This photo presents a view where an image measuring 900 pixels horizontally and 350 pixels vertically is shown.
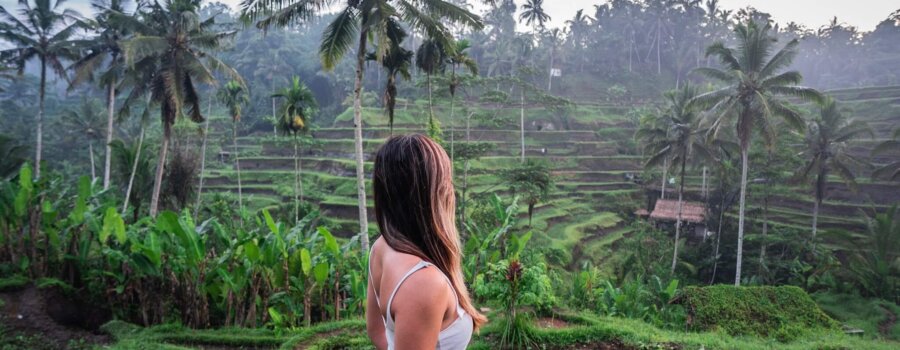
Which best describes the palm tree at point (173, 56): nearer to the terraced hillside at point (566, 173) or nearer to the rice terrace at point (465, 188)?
the rice terrace at point (465, 188)

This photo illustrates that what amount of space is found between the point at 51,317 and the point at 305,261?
9.92ft

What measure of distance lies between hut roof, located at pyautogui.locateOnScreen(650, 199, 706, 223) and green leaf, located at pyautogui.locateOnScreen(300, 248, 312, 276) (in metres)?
19.0

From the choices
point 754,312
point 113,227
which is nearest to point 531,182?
point 754,312

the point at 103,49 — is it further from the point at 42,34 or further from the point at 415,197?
the point at 415,197

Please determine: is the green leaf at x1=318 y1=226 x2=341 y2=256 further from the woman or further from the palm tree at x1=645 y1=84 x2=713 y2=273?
the palm tree at x1=645 y1=84 x2=713 y2=273

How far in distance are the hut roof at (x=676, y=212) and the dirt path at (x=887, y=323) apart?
763 centimetres

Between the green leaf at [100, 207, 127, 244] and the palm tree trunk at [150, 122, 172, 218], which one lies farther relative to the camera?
the palm tree trunk at [150, 122, 172, 218]

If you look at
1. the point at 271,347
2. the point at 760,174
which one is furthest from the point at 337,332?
the point at 760,174

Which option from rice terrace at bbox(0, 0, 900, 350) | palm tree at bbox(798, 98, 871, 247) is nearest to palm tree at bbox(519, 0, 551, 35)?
rice terrace at bbox(0, 0, 900, 350)

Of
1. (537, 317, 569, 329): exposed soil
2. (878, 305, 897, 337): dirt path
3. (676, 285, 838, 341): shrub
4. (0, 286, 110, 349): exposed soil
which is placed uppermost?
(0, 286, 110, 349): exposed soil

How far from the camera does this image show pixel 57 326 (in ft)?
18.6

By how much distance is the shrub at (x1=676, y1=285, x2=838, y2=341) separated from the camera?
6684 millimetres

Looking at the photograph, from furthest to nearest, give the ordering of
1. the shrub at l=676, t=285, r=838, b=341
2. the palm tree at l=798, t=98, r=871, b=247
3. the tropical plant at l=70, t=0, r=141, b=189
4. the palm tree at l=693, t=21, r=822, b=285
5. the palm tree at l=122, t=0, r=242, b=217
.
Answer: the palm tree at l=798, t=98, r=871, b=247
the tropical plant at l=70, t=0, r=141, b=189
the palm tree at l=693, t=21, r=822, b=285
the palm tree at l=122, t=0, r=242, b=217
the shrub at l=676, t=285, r=838, b=341

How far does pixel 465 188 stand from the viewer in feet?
54.2
